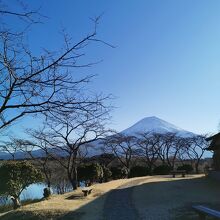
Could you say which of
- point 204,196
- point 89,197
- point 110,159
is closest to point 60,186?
point 110,159

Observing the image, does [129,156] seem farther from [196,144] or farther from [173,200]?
[173,200]

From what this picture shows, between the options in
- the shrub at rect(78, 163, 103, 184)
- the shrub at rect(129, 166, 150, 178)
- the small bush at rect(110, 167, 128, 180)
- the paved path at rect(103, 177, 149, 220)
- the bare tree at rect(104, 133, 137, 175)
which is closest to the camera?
the paved path at rect(103, 177, 149, 220)

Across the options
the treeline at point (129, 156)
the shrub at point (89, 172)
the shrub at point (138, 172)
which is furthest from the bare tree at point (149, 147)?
the shrub at point (89, 172)

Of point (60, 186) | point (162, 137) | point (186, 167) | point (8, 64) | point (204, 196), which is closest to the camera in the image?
point (8, 64)

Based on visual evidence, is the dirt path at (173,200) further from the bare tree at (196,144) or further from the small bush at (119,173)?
the bare tree at (196,144)

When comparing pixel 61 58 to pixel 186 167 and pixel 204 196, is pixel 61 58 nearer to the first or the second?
pixel 204 196

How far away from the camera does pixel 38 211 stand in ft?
46.5

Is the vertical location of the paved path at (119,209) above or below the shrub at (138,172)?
below

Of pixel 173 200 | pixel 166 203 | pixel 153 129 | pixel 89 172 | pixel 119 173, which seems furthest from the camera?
pixel 153 129

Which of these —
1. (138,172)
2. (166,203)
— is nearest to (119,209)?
(166,203)

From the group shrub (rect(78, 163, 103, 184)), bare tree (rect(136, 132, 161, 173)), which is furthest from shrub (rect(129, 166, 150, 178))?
bare tree (rect(136, 132, 161, 173))

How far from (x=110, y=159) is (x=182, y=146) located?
1309 cm

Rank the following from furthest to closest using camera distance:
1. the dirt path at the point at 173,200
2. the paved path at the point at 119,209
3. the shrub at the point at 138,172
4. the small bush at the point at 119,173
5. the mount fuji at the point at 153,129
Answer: the mount fuji at the point at 153,129 < the shrub at the point at 138,172 < the small bush at the point at 119,173 < the paved path at the point at 119,209 < the dirt path at the point at 173,200

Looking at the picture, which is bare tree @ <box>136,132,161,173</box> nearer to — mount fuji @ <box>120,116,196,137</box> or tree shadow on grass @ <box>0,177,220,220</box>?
mount fuji @ <box>120,116,196,137</box>
